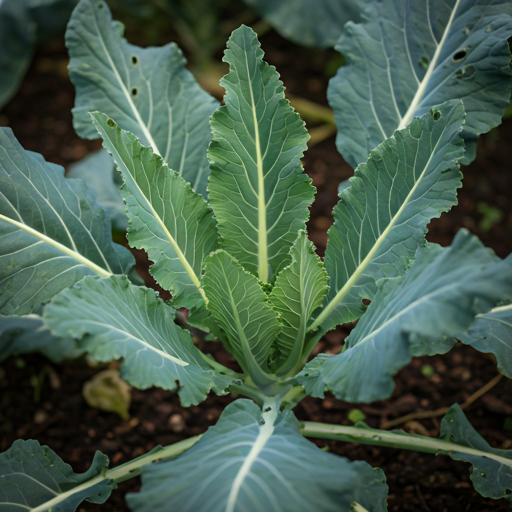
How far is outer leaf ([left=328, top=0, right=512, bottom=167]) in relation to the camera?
1367 mm

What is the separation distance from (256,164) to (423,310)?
60 centimetres

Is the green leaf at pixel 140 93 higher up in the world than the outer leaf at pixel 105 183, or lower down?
higher up

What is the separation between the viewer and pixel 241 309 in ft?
3.58

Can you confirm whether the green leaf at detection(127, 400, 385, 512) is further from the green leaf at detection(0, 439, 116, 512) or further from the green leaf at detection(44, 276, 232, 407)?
the green leaf at detection(0, 439, 116, 512)

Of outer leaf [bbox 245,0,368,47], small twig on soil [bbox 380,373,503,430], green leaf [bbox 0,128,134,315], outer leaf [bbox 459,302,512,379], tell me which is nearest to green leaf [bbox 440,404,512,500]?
outer leaf [bbox 459,302,512,379]

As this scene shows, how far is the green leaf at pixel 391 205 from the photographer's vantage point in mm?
1094

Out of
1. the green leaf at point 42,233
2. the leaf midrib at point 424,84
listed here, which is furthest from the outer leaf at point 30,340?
the leaf midrib at point 424,84

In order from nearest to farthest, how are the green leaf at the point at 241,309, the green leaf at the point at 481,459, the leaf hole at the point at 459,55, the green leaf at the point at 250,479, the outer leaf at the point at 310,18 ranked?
the green leaf at the point at 250,479 → the green leaf at the point at 241,309 → the green leaf at the point at 481,459 → the leaf hole at the point at 459,55 → the outer leaf at the point at 310,18

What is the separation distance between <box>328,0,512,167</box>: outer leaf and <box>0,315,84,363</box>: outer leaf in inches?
40.9

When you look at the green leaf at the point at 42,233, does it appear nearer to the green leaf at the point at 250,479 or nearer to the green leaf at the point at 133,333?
the green leaf at the point at 133,333

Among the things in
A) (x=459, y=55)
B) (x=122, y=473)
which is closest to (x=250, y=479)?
(x=122, y=473)

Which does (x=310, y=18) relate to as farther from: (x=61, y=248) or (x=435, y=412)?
(x=435, y=412)

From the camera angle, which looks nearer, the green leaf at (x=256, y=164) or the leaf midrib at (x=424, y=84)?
the green leaf at (x=256, y=164)

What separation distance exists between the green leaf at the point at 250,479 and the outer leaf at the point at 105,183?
0.89 meters
